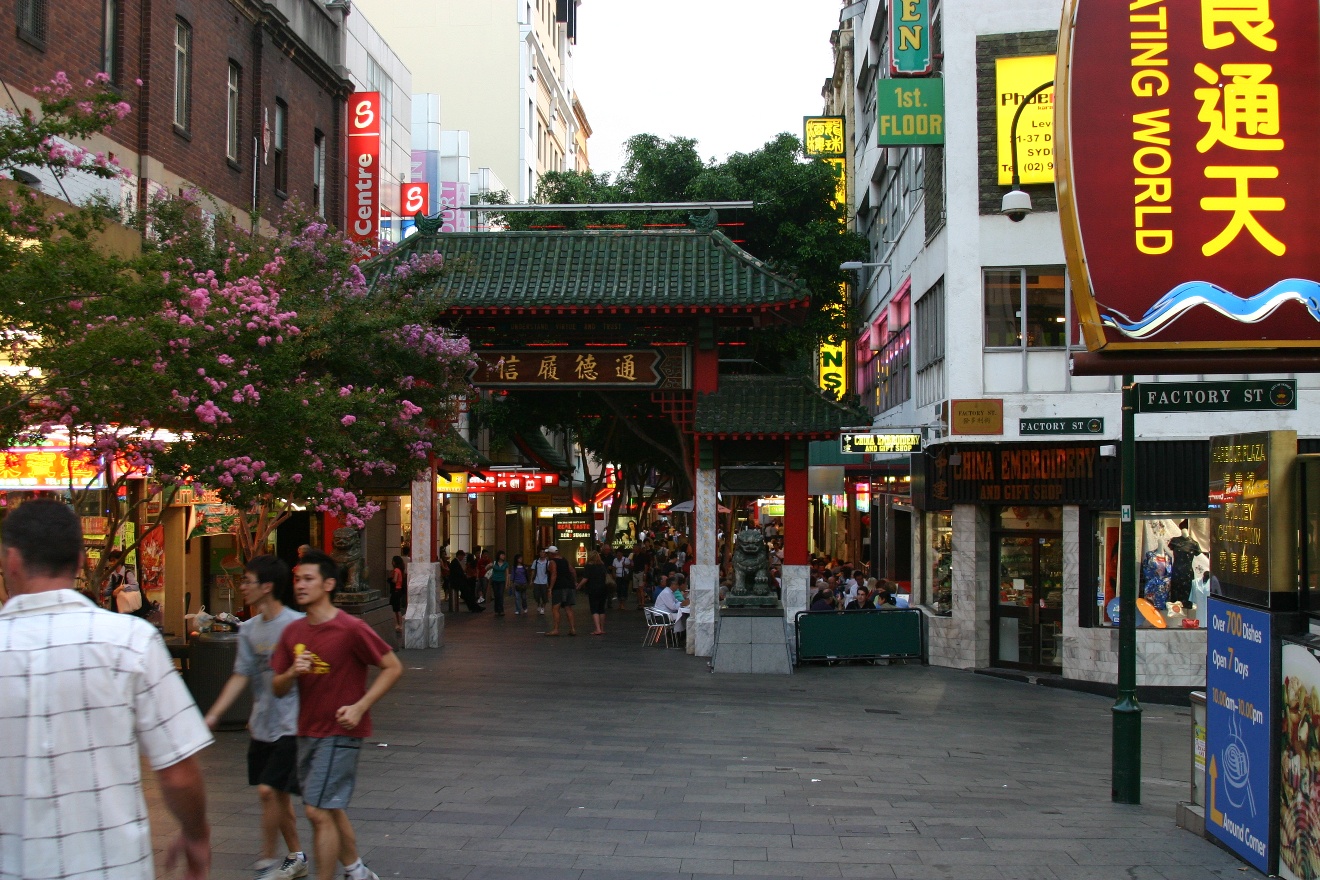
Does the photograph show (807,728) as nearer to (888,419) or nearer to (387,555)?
(888,419)

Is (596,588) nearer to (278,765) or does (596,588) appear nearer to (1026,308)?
(1026,308)

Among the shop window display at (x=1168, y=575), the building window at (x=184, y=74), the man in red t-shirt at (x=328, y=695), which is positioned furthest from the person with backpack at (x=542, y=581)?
the man in red t-shirt at (x=328, y=695)

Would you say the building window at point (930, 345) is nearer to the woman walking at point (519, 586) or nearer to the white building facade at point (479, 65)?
the woman walking at point (519, 586)

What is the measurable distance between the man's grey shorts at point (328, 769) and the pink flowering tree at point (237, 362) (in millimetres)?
4533

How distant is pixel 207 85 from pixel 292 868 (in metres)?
18.5

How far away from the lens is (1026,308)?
1941cm

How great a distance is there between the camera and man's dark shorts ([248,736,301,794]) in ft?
23.0

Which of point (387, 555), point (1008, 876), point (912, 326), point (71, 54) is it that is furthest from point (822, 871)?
point (387, 555)

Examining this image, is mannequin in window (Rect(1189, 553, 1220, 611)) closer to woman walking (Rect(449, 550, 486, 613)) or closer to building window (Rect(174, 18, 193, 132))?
woman walking (Rect(449, 550, 486, 613))

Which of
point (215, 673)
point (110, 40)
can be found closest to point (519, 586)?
point (110, 40)

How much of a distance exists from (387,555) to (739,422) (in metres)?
15.8

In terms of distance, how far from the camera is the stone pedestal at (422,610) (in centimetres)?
2181

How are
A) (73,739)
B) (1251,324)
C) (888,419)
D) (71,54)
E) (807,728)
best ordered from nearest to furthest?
1. (73,739)
2. (1251,324)
3. (807,728)
4. (71,54)
5. (888,419)

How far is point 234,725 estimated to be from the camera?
12.5 meters
